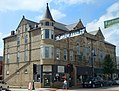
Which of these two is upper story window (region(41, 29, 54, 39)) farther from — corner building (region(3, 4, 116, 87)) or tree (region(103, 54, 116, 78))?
tree (region(103, 54, 116, 78))

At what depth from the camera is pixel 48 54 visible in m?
45.1

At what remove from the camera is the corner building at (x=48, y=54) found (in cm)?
4491

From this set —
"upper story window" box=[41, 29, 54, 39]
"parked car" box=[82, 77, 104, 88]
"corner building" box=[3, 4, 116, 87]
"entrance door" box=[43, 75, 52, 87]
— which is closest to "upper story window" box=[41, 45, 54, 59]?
"corner building" box=[3, 4, 116, 87]

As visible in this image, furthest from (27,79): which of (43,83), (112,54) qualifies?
(112,54)

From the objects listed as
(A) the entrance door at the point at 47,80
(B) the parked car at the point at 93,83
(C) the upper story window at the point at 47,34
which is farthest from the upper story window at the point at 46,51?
(B) the parked car at the point at 93,83

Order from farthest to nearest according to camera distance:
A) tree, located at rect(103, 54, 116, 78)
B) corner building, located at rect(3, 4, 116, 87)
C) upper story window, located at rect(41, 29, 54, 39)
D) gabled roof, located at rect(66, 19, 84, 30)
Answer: tree, located at rect(103, 54, 116, 78)
gabled roof, located at rect(66, 19, 84, 30)
upper story window, located at rect(41, 29, 54, 39)
corner building, located at rect(3, 4, 116, 87)

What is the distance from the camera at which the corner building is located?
1768 inches

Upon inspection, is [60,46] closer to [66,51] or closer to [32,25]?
[66,51]

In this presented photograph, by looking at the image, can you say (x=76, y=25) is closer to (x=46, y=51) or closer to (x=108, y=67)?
(x=46, y=51)

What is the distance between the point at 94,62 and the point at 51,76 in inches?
663

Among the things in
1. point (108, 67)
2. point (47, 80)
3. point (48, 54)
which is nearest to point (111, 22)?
point (48, 54)

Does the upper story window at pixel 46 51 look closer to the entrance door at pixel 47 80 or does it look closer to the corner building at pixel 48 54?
the corner building at pixel 48 54

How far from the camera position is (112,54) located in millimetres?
68938

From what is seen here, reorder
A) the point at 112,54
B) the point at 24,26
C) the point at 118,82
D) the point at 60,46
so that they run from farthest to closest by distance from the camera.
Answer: the point at 112,54 → the point at 118,82 → the point at 24,26 → the point at 60,46
